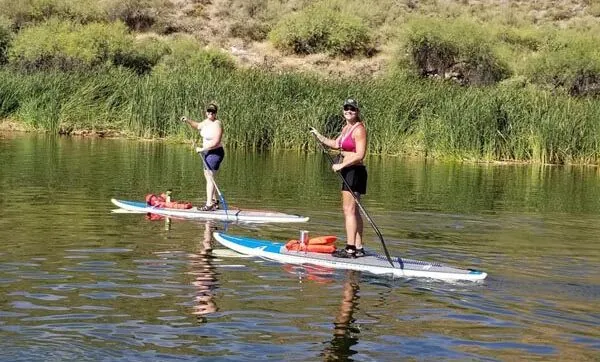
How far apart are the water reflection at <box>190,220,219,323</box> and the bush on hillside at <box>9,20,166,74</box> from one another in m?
34.0

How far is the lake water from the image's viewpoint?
376 inches

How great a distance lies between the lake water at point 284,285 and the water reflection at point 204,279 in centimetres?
3

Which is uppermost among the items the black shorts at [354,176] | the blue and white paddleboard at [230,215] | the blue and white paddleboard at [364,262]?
the black shorts at [354,176]

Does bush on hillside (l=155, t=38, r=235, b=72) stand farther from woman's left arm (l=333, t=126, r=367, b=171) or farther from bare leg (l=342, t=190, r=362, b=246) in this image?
woman's left arm (l=333, t=126, r=367, b=171)

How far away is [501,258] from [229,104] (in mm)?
21134

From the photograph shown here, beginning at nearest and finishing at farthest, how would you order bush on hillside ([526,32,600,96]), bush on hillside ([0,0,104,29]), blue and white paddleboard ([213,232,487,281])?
blue and white paddleboard ([213,232,487,281]) → bush on hillside ([526,32,600,96]) → bush on hillside ([0,0,104,29])

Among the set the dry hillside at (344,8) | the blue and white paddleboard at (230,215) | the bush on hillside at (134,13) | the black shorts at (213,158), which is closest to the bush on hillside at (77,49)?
the dry hillside at (344,8)

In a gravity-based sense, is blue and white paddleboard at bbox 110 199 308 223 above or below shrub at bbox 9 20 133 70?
below

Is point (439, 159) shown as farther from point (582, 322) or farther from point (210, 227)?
point (582, 322)

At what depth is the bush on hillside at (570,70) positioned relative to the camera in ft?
155

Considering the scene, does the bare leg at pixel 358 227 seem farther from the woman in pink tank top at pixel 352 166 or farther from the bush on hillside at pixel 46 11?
the bush on hillside at pixel 46 11

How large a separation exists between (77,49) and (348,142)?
38.6 meters

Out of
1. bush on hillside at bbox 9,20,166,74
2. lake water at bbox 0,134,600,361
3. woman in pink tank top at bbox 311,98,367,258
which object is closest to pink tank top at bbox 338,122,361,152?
woman in pink tank top at bbox 311,98,367,258

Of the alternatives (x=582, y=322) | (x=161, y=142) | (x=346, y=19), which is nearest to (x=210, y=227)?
(x=582, y=322)
